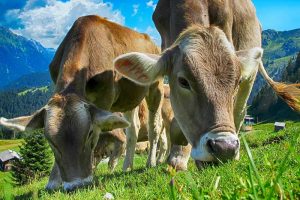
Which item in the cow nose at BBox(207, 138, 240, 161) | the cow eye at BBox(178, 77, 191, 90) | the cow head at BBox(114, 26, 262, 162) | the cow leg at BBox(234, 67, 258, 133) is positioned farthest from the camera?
the cow leg at BBox(234, 67, 258, 133)

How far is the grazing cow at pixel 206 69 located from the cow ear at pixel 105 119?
3.24 feet

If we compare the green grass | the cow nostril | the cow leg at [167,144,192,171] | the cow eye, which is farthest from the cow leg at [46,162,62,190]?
the cow nostril

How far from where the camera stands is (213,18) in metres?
8.77

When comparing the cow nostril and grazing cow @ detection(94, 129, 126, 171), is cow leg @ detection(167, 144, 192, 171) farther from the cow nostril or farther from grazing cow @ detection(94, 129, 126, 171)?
grazing cow @ detection(94, 129, 126, 171)

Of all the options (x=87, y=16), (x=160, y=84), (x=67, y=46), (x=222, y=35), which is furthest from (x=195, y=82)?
(x=160, y=84)

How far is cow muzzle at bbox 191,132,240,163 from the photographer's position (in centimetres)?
553

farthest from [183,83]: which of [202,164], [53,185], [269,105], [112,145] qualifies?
[269,105]

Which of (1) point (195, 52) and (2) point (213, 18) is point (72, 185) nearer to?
(1) point (195, 52)

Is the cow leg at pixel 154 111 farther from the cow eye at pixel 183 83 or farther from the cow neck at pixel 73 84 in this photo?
the cow eye at pixel 183 83

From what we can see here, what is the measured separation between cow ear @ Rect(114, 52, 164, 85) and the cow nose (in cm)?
244

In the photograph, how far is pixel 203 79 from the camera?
655 cm

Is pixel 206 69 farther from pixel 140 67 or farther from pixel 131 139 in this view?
pixel 131 139

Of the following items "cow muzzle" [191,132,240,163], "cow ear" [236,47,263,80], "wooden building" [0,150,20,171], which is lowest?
"wooden building" [0,150,20,171]

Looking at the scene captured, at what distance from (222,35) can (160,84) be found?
25.0 feet
